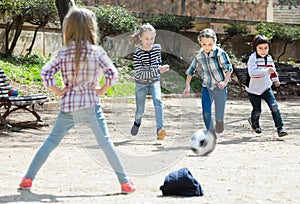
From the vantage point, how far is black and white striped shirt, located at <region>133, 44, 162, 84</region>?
359 inches

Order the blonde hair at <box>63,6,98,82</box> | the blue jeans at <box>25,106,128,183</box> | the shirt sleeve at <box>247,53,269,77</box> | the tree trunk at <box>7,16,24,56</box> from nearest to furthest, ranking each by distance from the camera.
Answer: the blonde hair at <box>63,6,98,82</box> → the blue jeans at <box>25,106,128,183</box> → the shirt sleeve at <box>247,53,269,77</box> → the tree trunk at <box>7,16,24,56</box>

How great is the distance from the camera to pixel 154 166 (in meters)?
7.36

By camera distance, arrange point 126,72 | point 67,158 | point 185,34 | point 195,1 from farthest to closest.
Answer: point 195,1 → point 185,34 → point 126,72 → point 67,158

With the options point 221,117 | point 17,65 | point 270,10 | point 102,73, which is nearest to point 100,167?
point 102,73

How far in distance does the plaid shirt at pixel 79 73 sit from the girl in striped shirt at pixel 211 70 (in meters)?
3.17

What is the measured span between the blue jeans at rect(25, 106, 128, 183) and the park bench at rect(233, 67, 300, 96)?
14.0m

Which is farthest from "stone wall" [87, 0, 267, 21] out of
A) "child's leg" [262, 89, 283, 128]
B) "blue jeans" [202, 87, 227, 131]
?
"blue jeans" [202, 87, 227, 131]

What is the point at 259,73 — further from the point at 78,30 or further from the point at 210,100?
the point at 78,30

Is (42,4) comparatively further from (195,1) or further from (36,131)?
(195,1)

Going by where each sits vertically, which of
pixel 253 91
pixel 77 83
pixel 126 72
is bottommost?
pixel 126 72

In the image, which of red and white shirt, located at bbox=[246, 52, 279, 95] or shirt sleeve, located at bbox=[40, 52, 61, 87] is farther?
red and white shirt, located at bbox=[246, 52, 279, 95]

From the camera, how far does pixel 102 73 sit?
573 cm

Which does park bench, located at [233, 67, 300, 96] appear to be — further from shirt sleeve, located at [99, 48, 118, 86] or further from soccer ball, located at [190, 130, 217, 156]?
shirt sleeve, located at [99, 48, 118, 86]

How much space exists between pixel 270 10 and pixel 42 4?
15.7 meters
